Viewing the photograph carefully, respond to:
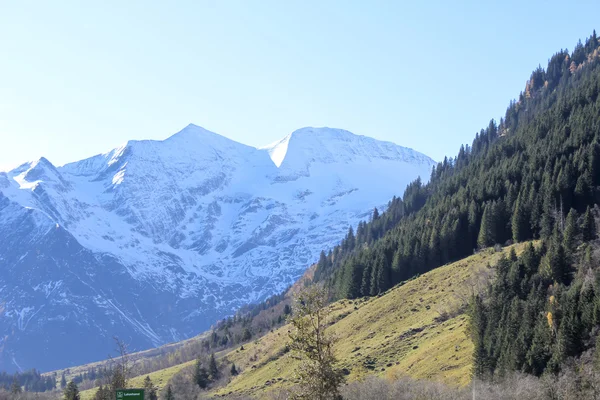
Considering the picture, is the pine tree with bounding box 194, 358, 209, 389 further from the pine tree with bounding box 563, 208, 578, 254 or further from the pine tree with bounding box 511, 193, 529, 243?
the pine tree with bounding box 563, 208, 578, 254

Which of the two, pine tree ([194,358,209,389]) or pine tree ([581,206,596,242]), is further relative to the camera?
pine tree ([194,358,209,389])

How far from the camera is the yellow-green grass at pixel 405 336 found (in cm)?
10856

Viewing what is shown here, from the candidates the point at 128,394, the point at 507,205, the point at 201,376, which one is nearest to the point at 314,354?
the point at 128,394

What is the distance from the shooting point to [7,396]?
17712 centimetres

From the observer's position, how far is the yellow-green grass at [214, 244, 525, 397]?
109 meters

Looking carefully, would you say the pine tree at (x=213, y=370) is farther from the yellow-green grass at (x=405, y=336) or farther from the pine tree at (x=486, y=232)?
the pine tree at (x=486, y=232)

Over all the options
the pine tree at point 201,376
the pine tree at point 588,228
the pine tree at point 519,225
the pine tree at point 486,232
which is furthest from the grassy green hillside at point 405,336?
the pine tree at point 588,228

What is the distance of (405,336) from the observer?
127 meters

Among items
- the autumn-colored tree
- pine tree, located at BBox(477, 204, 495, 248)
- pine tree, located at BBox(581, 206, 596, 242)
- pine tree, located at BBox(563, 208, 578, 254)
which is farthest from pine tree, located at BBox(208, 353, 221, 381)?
the autumn-colored tree

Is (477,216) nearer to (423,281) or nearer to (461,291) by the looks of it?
(423,281)

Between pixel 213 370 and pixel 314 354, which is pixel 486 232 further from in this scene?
pixel 314 354

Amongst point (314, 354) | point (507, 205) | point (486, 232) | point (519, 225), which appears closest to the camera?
point (314, 354)

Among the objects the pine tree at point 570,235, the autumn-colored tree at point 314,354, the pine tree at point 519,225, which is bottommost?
the autumn-colored tree at point 314,354

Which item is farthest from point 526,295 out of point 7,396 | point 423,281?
point 7,396
